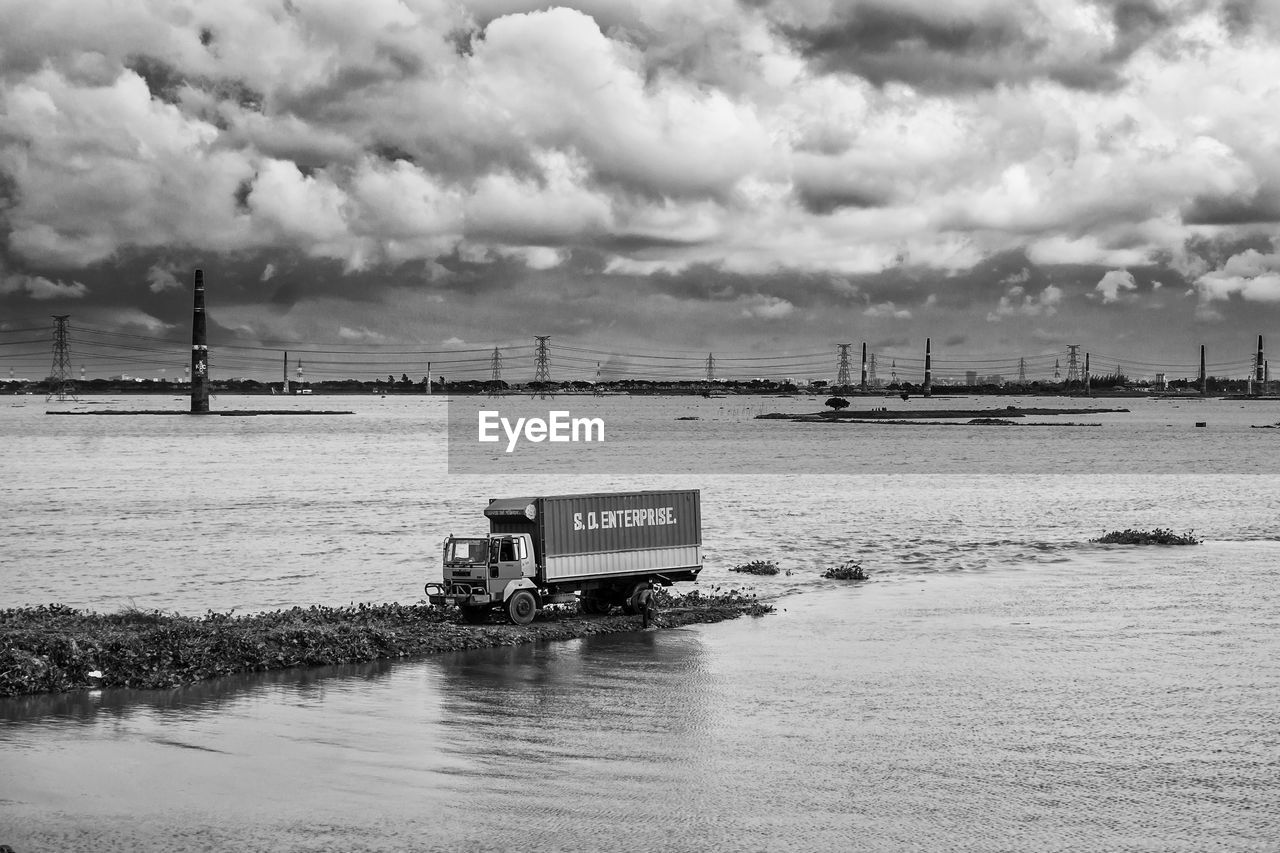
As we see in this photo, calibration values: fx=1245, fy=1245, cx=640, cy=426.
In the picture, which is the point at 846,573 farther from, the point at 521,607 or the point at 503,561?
the point at 503,561

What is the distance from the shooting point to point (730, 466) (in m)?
147

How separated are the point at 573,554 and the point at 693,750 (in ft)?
52.5

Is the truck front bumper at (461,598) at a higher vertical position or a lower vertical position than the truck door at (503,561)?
lower

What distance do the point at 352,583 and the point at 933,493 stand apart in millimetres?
68385

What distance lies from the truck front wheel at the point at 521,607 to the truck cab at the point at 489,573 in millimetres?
160

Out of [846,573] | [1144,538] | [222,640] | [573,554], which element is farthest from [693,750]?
[1144,538]

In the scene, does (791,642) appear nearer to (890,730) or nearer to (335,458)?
(890,730)

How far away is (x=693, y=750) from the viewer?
81.2ft

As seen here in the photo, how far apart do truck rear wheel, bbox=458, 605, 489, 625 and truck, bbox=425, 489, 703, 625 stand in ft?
0.10

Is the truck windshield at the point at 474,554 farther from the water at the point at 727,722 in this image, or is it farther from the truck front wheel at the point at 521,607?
the water at the point at 727,722

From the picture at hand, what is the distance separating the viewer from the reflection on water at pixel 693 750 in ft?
64.0

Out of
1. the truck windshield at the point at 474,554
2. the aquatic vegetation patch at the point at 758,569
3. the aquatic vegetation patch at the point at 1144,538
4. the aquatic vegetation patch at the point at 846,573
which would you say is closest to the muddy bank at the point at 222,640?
the truck windshield at the point at 474,554

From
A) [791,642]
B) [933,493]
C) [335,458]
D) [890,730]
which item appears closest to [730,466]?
[933,493]

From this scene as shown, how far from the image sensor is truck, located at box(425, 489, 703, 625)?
38.8 meters
